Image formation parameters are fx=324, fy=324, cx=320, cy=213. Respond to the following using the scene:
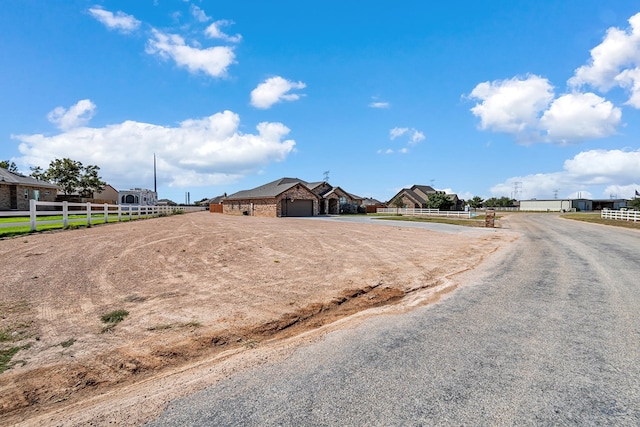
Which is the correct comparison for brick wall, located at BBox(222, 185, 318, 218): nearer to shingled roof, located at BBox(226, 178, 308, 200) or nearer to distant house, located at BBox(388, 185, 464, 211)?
shingled roof, located at BBox(226, 178, 308, 200)

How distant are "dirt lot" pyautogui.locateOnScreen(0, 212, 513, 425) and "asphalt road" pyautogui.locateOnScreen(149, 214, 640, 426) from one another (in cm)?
51

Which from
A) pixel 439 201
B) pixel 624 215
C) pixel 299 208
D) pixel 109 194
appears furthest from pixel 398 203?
pixel 109 194

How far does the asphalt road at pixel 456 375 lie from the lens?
98.7 inches

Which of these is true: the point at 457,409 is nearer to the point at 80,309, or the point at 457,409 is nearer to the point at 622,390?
the point at 622,390

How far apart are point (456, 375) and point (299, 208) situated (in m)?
38.1

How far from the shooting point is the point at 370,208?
6631 centimetres

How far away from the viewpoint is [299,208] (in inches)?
1608

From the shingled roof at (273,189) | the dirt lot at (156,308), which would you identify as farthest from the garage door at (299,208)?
the dirt lot at (156,308)

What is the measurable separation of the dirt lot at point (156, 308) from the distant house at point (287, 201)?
28241 mm

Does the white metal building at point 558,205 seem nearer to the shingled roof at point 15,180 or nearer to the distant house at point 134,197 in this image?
the distant house at point 134,197

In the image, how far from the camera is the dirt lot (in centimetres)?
297

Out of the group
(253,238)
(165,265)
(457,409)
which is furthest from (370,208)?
(457,409)

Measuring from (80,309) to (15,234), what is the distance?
9171 millimetres

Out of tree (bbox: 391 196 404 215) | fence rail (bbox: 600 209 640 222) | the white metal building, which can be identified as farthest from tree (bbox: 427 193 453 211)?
the white metal building
